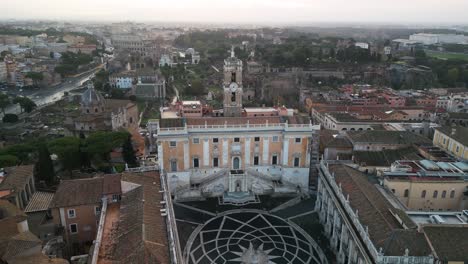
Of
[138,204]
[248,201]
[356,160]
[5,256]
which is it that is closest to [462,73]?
[356,160]

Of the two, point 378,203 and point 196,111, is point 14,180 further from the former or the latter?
point 378,203

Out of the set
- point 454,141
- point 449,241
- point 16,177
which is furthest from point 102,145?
point 454,141

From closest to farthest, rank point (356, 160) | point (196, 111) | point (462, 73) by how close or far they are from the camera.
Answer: point (356, 160), point (196, 111), point (462, 73)

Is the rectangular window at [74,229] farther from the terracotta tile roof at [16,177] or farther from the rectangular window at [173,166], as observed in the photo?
the rectangular window at [173,166]

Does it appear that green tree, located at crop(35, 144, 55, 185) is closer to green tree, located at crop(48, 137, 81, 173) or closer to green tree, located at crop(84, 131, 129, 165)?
green tree, located at crop(48, 137, 81, 173)

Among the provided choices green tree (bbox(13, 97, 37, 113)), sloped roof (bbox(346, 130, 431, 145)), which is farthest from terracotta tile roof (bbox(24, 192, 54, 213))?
green tree (bbox(13, 97, 37, 113))

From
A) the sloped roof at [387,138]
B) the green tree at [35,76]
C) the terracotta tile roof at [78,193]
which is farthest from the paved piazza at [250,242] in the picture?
the green tree at [35,76]

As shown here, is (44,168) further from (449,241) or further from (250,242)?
(449,241)
